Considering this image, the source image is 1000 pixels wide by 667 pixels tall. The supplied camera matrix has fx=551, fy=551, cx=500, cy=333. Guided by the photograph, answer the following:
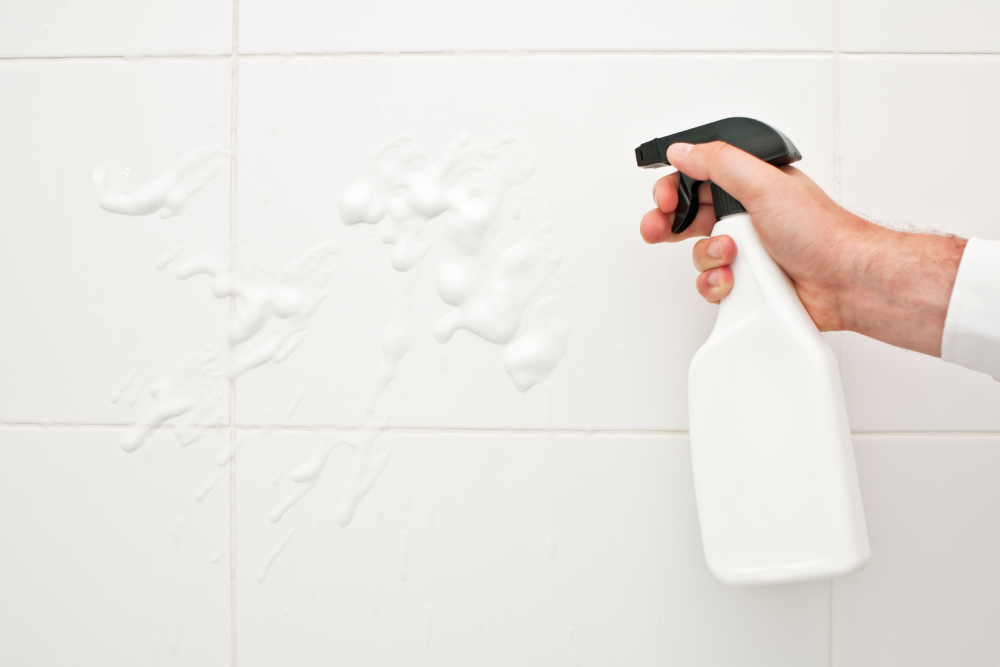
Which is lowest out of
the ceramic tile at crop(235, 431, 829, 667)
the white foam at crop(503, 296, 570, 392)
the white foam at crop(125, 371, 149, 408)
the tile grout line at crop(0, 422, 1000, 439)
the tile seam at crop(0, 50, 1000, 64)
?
the ceramic tile at crop(235, 431, 829, 667)

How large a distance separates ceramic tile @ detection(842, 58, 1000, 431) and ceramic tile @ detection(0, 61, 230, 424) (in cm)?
69

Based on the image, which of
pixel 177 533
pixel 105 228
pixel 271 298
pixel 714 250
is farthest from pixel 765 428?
pixel 105 228

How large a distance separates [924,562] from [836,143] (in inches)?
18.0

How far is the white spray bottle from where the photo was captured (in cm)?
47

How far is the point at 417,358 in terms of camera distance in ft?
1.99

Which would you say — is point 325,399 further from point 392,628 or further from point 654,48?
point 654,48

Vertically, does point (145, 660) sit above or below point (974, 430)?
below

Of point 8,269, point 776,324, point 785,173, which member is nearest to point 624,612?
point 776,324

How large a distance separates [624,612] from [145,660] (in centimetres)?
53


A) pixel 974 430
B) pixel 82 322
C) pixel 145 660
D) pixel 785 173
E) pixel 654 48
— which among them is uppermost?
pixel 654 48

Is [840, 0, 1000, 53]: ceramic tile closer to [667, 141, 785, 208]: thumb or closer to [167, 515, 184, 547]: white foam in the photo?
[667, 141, 785, 208]: thumb

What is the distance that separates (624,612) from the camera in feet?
1.94

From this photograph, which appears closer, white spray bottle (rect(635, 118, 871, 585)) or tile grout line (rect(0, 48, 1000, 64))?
white spray bottle (rect(635, 118, 871, 585))

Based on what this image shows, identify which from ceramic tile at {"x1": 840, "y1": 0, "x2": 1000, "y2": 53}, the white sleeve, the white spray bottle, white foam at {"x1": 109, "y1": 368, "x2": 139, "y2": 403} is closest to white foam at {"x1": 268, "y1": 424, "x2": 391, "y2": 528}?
white foam at {"x1": 109, "y1": 368, "x2": 139, "y2": 403}
